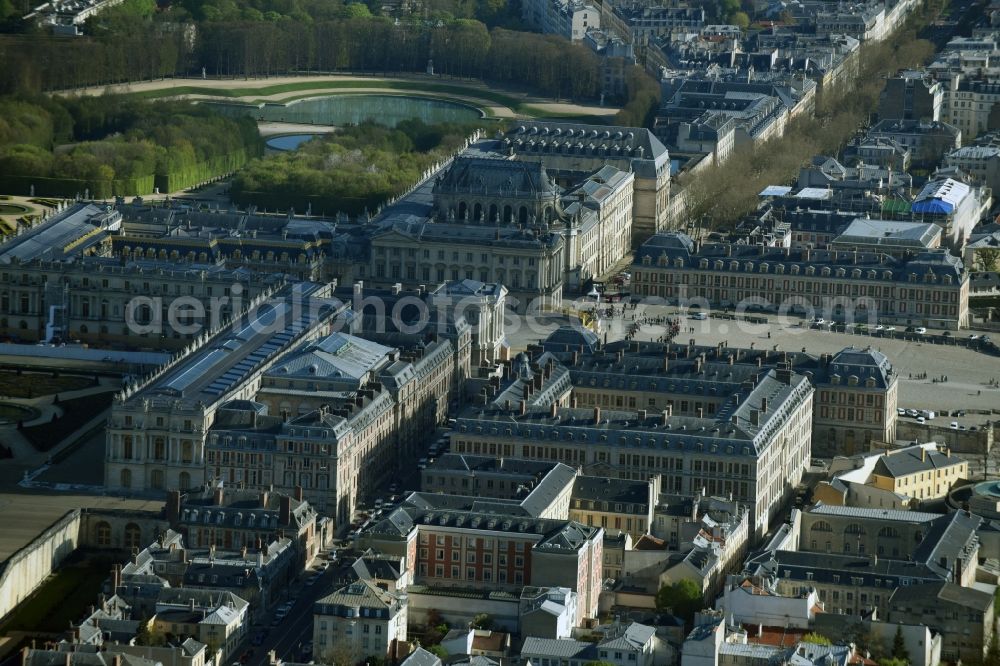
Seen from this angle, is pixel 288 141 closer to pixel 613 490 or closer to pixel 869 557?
pixel 613 490

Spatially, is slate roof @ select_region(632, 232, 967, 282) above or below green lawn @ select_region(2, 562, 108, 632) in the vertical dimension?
above

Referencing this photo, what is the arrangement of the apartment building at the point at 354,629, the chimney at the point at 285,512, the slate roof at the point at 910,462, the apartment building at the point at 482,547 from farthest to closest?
the slate roof at the point at 910,462, the chimney at the point at 285,512, the apartment building at the point at 482,547, the apartment building at the point at 354,629

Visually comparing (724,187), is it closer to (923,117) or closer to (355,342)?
(923,117)

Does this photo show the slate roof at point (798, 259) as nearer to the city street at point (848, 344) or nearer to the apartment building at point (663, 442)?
the city street at point (848, 344)

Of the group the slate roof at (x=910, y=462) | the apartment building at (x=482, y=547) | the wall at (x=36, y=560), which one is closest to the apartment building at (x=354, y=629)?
the apartment building at (x=482, y=547)

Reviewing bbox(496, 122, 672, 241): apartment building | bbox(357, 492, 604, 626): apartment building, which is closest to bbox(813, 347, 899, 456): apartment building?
bbox(357, 492, 604, 626): apartment building

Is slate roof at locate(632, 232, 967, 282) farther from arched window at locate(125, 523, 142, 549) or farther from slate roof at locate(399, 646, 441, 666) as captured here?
slate roof at locate(399, 646, 441, 666)
